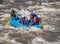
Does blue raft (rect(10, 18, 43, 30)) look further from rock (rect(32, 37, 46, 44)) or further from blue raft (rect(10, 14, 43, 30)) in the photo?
rock (rect(32, 37, 46, 44))

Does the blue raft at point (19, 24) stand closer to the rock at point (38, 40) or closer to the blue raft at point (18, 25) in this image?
the blue raft at point (18, 25)

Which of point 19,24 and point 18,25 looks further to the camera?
point 18,25

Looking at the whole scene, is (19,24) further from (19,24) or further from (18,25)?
(18,25)

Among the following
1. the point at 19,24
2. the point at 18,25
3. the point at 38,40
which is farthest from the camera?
the point at 18,25

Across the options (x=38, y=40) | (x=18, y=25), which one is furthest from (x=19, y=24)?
(x=38, y=40)

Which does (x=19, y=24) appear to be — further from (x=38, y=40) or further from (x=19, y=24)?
(x=38, y=40)

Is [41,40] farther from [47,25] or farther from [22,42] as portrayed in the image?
[47,25]

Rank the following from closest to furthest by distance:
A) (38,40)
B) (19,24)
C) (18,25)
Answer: (38,40)
(19,24)
(18,25)

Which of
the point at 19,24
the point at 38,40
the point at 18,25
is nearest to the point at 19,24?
the point at 19,24

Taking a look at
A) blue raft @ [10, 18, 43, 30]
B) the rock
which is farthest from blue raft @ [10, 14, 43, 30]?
the rock

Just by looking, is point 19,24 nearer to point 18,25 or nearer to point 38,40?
point 18,25

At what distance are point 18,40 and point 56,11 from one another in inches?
433

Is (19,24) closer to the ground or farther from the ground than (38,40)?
farther from the ground

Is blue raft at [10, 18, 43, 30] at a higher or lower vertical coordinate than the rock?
higher
